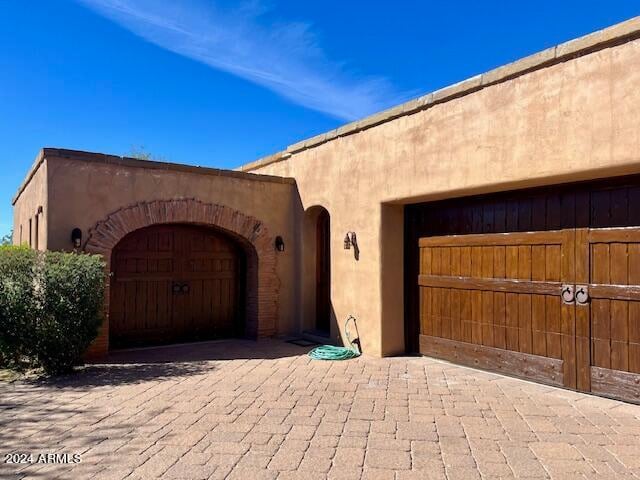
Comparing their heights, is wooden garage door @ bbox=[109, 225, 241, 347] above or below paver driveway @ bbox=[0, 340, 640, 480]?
above

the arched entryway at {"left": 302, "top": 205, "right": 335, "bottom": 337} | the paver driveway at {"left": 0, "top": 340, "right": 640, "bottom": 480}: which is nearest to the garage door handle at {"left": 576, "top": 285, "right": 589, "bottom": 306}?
the paver driveway at {"left": 0, "top": 340, "right": 640, "bottom": 480}

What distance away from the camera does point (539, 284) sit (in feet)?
18.0

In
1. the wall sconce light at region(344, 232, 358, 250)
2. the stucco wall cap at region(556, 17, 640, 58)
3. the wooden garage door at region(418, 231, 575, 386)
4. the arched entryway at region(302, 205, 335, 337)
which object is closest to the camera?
the stucco wall cap at region(556, 17, 640, 58)

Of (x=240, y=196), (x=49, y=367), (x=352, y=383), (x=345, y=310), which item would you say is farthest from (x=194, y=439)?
(x=240, y=196)

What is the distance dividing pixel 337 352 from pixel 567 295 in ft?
11.2

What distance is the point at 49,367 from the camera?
586 cm

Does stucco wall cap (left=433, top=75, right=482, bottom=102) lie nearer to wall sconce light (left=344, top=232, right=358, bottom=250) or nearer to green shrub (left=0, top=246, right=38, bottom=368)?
wall sconce light (left=344, top=232, right=358, bottom=250)

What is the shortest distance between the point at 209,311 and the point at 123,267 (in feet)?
5.89

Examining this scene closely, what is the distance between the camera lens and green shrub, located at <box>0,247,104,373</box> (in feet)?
18.8

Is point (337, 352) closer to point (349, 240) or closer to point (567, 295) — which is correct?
point (349, 240)

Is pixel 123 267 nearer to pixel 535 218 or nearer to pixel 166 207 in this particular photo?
pixel 166 207

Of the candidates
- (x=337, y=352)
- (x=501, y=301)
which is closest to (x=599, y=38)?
(x=501, y=301)

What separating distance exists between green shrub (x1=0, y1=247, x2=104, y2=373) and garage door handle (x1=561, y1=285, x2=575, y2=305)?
588 centimetres

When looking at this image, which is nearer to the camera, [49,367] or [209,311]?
[49,367]
